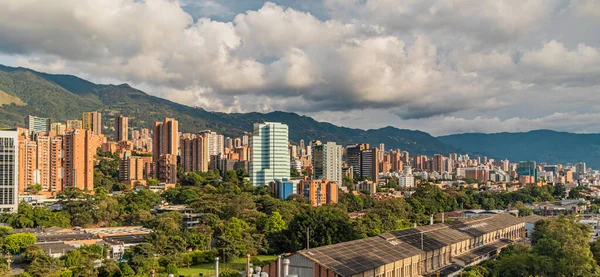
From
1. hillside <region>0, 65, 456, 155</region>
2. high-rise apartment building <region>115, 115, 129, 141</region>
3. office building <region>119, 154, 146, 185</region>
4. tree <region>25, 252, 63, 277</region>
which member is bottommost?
tree <region>25, 252, 63, 277</region>

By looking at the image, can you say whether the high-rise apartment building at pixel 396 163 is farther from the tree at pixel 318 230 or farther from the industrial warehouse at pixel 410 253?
the tree at pixel 318 230

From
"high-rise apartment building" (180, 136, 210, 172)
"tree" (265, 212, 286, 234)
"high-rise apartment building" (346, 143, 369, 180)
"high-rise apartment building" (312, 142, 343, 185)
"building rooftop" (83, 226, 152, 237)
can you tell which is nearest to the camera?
"building rooftop" (83, 226, 152, 237)

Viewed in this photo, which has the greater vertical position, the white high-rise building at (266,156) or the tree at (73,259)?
the white high-rise building at (266,156)

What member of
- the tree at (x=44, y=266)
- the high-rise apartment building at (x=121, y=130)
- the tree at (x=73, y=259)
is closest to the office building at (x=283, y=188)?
the tree at (x=73, y=259)

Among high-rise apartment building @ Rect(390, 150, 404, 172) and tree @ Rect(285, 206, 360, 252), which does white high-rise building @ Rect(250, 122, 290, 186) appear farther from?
high-rise apartment building @ Rect(390, 150, 404, 172)

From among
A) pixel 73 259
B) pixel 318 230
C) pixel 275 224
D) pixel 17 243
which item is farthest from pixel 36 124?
pixel 318 230

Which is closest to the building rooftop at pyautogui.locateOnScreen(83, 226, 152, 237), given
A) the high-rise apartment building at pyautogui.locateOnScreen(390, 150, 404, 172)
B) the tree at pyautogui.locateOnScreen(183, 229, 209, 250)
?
the tree at pyautogui.locateOnScreen(183, 229, 209, 250)

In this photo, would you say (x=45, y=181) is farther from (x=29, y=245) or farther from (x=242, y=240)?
(x=242, y=240)
